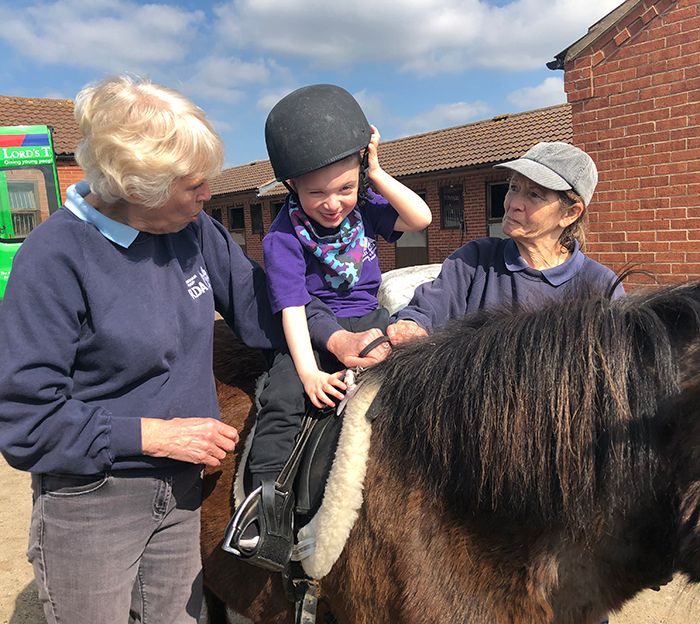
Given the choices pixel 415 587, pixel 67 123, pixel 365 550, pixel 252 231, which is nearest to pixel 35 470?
pixel 365 550

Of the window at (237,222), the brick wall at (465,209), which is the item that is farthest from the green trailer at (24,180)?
the window at (237,222)

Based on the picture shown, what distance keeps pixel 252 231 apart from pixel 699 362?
25632mm

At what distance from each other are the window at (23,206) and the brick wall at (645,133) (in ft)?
34.9

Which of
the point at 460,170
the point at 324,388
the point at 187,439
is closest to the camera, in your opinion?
the point at 187,439

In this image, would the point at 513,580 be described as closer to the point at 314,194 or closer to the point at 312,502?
the point at 312,502

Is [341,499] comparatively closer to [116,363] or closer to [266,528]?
[266,528]

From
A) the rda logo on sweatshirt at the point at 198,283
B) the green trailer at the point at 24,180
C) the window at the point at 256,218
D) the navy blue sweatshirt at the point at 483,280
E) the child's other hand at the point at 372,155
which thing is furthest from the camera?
the window at the point at 256,218

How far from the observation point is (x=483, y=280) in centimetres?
224

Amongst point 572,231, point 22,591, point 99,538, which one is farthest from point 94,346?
point 22,591

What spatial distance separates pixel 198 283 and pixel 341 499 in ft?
2.63

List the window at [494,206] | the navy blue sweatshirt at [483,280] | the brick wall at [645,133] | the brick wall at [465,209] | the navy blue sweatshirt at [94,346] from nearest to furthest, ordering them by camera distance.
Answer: the navy blue sweatshirt at [94,346]
the navy blue sweatshirt at [483,280]
the brick wall at [645,133]
the window at [494,206]
the brick wall at [465,209]

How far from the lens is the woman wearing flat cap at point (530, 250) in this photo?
6.81 ft

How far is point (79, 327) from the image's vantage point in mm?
1474

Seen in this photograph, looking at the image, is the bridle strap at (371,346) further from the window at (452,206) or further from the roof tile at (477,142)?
the window at (452,206)
